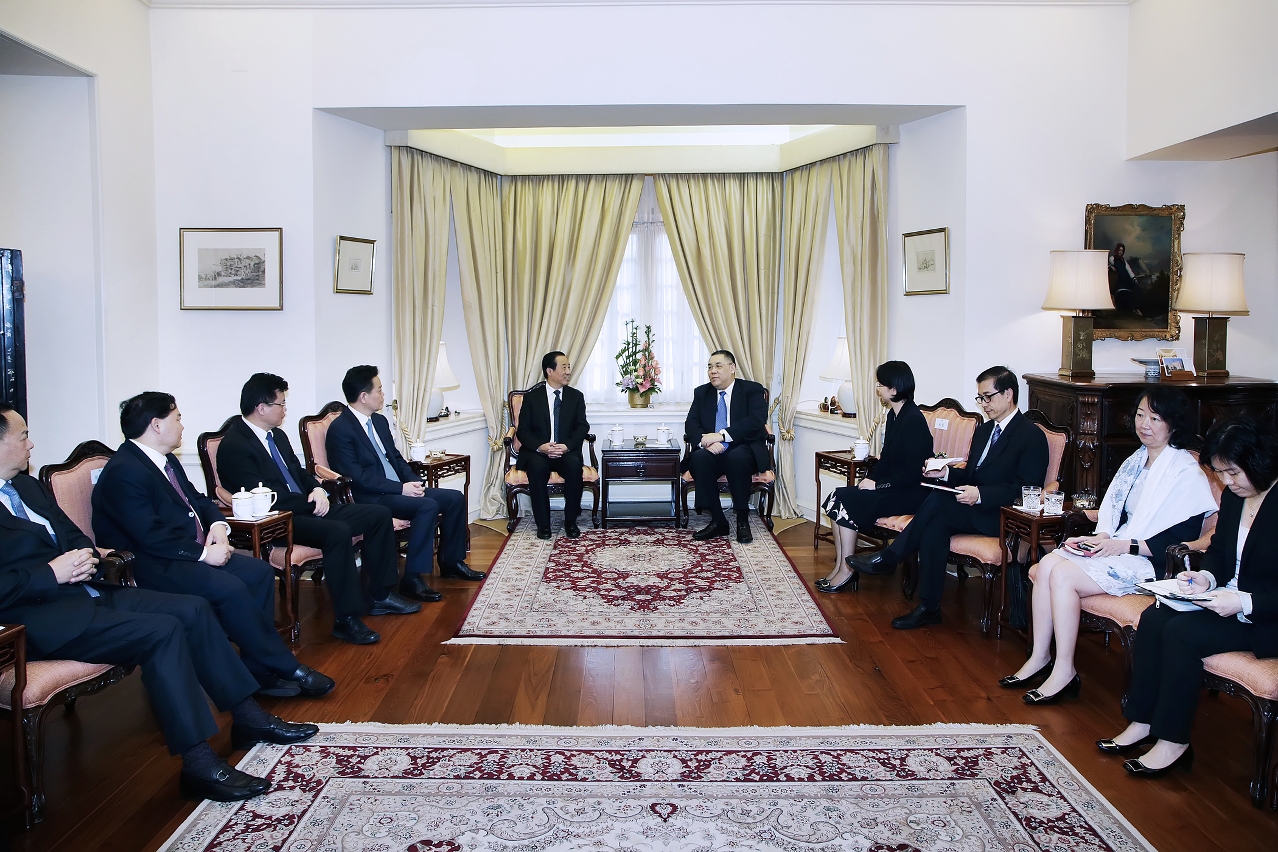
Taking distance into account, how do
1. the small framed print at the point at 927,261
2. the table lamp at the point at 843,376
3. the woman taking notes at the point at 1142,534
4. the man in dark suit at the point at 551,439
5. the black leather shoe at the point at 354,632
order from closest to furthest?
the woman taking notes at the point at 1142,534, the black leather shoe at the point at 354,632, the small framed print at the point at 927,261, the man in dark suit at the point at 551,439, the table lamp at the point at 843,376

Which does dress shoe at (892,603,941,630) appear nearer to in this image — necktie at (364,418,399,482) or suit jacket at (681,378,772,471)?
suit jacket at (681,378,772,471)

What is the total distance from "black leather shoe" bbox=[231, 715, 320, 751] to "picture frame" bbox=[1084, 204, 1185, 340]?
5.61 meters

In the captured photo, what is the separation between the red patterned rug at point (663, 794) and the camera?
10.1 ft

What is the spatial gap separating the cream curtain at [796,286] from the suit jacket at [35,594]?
5.94m

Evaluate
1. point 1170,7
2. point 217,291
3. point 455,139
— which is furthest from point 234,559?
point 1170,7

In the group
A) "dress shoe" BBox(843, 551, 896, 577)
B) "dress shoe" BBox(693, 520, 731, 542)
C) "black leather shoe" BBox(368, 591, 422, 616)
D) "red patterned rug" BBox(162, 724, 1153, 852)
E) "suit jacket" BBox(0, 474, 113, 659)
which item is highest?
"suit jacket" BBox(0, 474, 113, 659)

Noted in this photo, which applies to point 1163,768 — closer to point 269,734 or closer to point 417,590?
point 269,734

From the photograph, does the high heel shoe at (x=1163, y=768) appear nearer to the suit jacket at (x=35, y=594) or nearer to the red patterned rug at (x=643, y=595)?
the red patterned rug at (x=643, y=595)

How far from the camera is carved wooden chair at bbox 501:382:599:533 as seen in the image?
24.8 feet

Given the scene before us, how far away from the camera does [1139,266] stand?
650 cm

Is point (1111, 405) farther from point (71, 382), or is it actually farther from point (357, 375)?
point (71, 382)

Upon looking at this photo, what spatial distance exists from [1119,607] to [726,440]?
12.8 ft

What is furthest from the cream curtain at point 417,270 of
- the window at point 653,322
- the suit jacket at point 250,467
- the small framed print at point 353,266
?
the suit jacket at point 250,467

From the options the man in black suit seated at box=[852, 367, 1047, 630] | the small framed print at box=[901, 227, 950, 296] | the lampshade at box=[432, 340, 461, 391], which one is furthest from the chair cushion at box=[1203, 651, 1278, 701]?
the lampshade at box=[432, 340, 461, 391]
